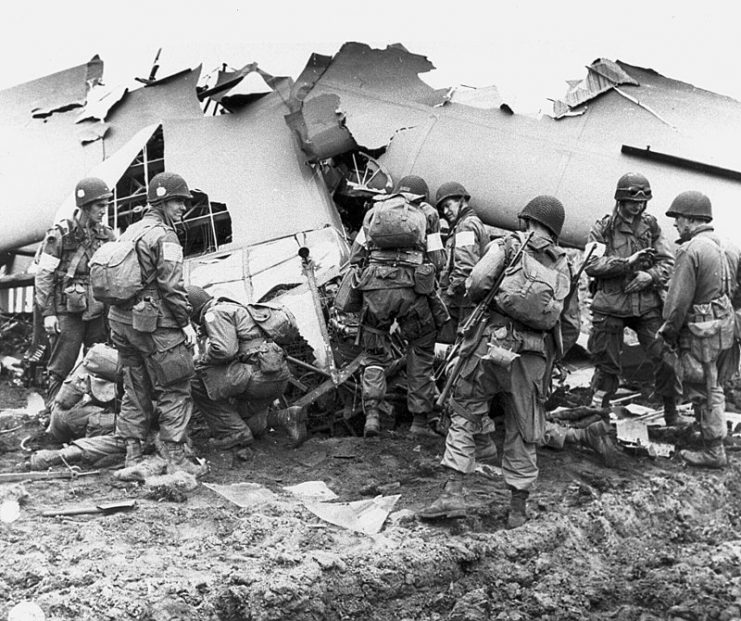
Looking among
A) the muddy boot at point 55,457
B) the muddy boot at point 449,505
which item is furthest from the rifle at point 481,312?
the muddy boot at point 55,457

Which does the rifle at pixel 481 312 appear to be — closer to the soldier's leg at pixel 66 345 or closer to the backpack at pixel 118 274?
the backpack at pixel 118 274

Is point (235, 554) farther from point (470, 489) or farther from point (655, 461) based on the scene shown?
point (655, 461)

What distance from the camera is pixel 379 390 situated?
6363 millimetres

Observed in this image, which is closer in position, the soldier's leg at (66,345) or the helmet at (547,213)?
the helmet at (547,213)

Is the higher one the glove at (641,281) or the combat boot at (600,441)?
the glove at (641,281)

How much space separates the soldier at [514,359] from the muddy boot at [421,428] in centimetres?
148

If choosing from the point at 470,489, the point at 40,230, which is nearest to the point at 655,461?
the point at 470,489

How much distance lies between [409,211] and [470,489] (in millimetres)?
2060

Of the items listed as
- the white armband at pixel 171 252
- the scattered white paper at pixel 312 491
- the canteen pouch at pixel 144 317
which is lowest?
the scattered white paper at pixel 312 491

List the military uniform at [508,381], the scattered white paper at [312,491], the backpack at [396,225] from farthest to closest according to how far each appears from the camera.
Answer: the backpack at [396,225]
the scattered white paper at [312,491]
the military uniform at [508,381]

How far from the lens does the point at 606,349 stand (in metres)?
6.68

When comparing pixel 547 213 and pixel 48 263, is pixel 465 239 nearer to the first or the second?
pixel 547 213

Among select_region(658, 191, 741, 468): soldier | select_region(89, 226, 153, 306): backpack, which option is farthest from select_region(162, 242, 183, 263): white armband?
select_region(658, 191, 741, 468): soldier

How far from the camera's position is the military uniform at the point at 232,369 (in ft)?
19.1
